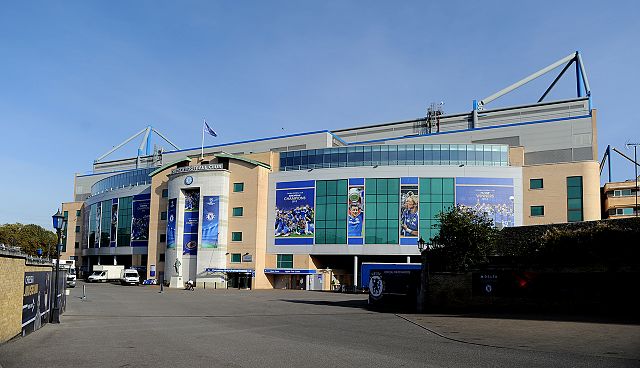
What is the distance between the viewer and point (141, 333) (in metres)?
19.8

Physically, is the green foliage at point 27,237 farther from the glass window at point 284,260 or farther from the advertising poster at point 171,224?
the glass window at point 284,260

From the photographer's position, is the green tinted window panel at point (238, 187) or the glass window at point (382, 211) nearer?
the glass window at point (382, 211)

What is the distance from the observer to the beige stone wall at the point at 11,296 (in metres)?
14.7

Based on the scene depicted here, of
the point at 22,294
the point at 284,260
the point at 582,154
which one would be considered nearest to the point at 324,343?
the point at 22,294

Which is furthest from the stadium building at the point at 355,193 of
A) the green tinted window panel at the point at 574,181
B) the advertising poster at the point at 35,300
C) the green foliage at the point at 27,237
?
the advertising poster at the point at 35,300

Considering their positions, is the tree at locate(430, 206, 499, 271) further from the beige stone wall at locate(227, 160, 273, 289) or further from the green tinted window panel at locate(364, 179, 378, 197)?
the beige stone wall at locate(227, 160, 273, 289)

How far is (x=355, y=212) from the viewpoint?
6925 cm

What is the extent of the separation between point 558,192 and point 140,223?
198 ft

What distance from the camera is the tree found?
31.6 metres

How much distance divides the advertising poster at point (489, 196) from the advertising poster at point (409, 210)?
4.99m

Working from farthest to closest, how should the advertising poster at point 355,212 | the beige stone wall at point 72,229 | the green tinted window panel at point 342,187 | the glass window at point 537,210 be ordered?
1. the beige stone wall at point 72,229
2. the green tinted window panel at point 342,187
3. the advertising poster at point 355,212
4. the glass window at point 537,210

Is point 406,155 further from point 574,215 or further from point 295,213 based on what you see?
point 574,215

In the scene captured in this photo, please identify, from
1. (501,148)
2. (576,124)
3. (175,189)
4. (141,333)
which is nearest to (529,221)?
(501,148)

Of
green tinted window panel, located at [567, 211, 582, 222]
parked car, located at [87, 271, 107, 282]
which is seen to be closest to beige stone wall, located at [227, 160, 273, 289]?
parked car, located at [87, 271, 107, 282]
